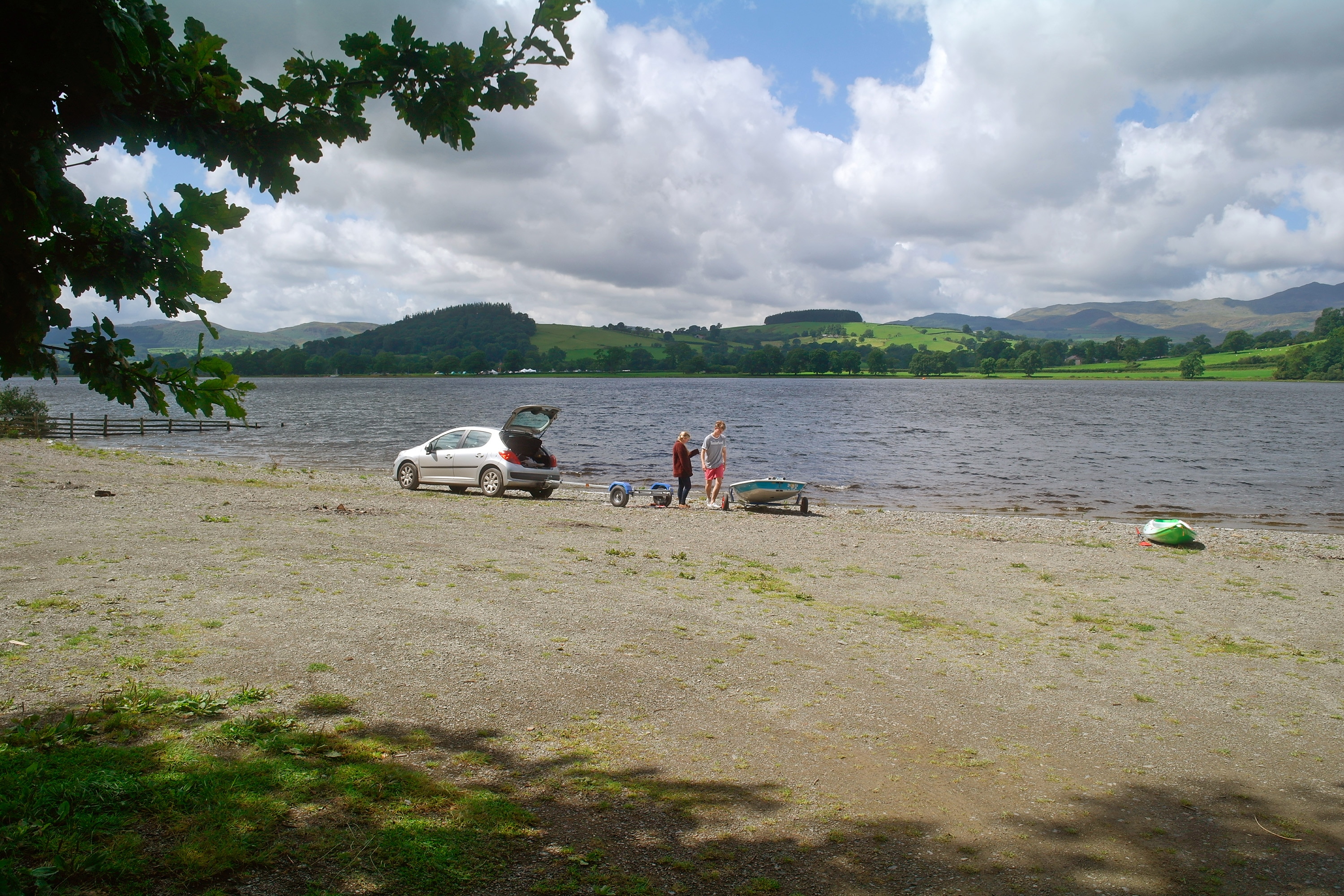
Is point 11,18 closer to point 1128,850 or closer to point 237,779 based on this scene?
point 237,779

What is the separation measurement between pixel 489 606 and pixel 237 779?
442 centimetres

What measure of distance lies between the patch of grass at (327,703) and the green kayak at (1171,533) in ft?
58.9

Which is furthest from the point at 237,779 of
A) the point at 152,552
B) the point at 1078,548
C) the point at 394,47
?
the point at 1078,548

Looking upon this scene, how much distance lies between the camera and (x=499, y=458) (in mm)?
21609

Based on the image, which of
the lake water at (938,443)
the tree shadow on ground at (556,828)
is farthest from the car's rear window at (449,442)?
the tree shadow on ground at (556,828)

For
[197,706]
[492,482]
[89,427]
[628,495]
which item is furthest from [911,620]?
[89,427]

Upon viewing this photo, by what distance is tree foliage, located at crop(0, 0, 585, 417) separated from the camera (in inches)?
107

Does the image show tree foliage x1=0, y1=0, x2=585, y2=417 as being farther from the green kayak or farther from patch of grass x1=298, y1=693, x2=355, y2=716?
the green kayak

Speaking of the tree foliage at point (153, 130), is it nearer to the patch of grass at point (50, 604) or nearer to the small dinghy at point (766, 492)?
the patch of grass at point (50, 604)

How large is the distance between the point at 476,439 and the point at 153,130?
19.0 meters

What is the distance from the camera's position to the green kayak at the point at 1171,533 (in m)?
17.4

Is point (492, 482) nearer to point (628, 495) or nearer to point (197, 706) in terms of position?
point (628, 495)

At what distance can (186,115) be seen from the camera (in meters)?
3.47

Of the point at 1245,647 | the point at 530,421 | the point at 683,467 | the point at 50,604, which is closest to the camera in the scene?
the point at 50,604
